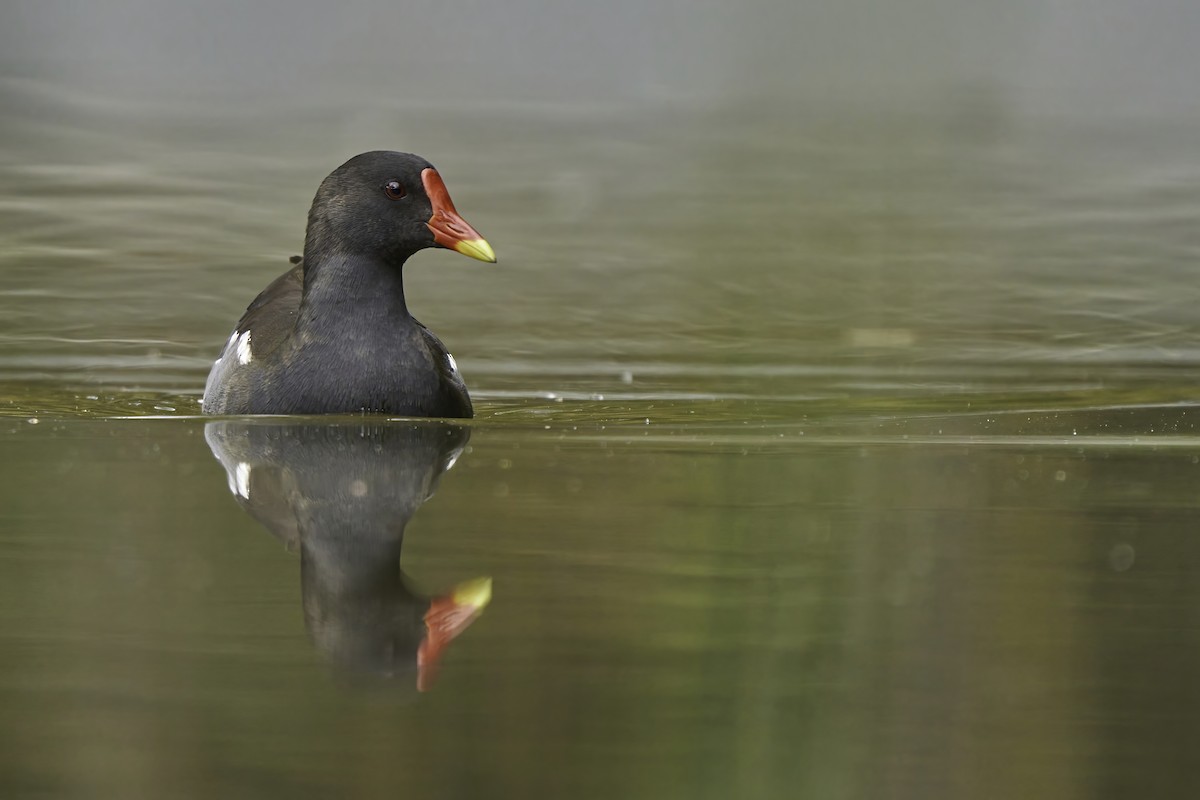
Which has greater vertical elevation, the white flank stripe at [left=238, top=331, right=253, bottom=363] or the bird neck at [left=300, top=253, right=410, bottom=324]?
the bird neck at [left=300, top=253, right=410, bottom=324]

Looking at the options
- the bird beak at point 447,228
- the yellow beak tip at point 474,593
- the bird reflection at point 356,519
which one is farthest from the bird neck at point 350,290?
the yellow beak tip at point 474,593

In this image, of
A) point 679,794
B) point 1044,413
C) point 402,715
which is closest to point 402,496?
point 402,715

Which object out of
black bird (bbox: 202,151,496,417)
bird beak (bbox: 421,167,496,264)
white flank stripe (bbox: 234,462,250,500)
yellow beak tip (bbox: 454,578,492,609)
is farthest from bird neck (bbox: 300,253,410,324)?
yellow beak tip (bbox: 454,578,492,609)

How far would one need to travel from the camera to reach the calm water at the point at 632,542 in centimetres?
316

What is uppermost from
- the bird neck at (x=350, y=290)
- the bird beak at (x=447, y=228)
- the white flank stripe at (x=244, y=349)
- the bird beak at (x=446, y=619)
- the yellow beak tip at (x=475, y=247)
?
the bird beak at (x=447, y=228)

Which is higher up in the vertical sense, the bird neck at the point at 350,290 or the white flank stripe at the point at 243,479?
the bird neck at the point at 350,290

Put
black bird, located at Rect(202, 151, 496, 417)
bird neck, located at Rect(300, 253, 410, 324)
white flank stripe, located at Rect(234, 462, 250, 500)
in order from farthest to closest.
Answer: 1. bird neck, located at Rect(300, 253, 410, 324)
2. black bird, located at Rect(202, 151, 496, 417)
3. white flank stripe, located at Rect(234, 462, 250, 500)

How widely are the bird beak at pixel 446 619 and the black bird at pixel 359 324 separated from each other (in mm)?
2990

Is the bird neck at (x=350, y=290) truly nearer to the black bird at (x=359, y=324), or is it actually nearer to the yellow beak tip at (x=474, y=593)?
the black bird at (x=359, y=324)

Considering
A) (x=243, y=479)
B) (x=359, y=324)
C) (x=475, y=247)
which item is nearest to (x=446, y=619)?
(x=243, y=479)

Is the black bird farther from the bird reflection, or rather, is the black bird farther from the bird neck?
the bird reflection

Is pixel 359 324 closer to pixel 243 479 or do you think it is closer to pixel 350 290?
pixel 350 290

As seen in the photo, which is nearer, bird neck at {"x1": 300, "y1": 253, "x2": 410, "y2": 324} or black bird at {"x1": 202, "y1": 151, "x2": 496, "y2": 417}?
black bird at {"x1": 202, "y1": 151, "x2": 496, "y2": 417}

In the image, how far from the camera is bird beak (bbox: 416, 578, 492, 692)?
3.53 meters
